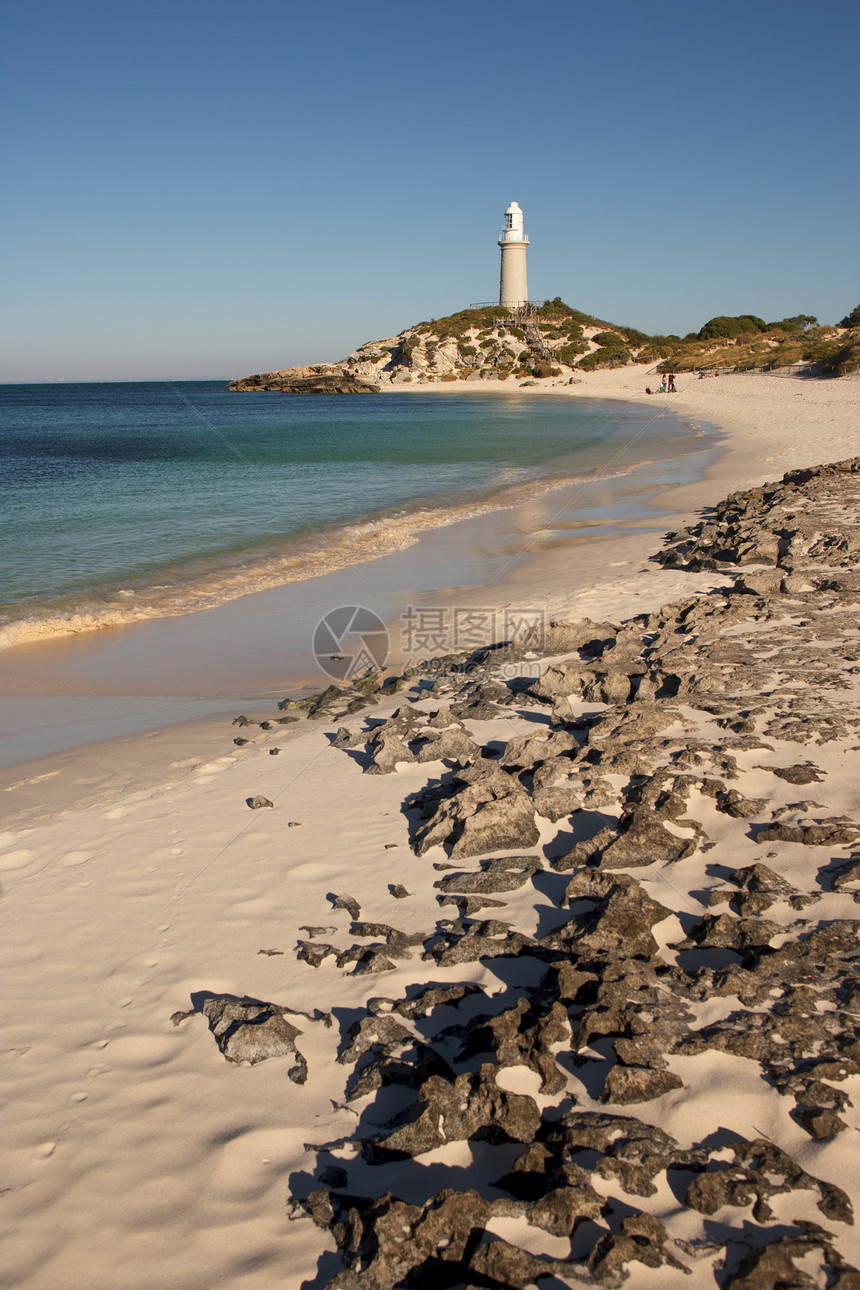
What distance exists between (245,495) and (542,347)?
222 ft

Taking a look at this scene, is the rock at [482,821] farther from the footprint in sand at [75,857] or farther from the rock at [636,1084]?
the footprint in sand at [75,857]

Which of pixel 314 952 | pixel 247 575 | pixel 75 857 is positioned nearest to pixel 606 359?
pixel 247 575

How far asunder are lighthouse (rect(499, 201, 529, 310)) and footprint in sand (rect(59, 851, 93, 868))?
83.5 metres

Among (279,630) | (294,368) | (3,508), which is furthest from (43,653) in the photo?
(294,368)

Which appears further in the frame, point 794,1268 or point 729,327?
point 729,327

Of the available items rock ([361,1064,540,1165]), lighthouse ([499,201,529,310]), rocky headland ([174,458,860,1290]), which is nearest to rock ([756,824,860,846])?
rocky headland ([174,458,860,1290])

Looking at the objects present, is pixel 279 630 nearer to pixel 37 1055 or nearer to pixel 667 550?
pixel 667 550

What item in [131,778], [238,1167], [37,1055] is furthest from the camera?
[131,778]

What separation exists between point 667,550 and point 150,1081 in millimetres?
8334

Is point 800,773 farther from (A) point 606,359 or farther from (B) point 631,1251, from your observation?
(A) point 606,359

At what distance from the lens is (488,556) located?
11633 mm

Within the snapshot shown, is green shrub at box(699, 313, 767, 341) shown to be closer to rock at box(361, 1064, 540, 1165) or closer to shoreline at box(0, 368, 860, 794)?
shoreline at box(0, 368, 860, 794)

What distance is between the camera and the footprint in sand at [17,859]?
412cm

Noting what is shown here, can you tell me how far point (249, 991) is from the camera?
9.98 ft
